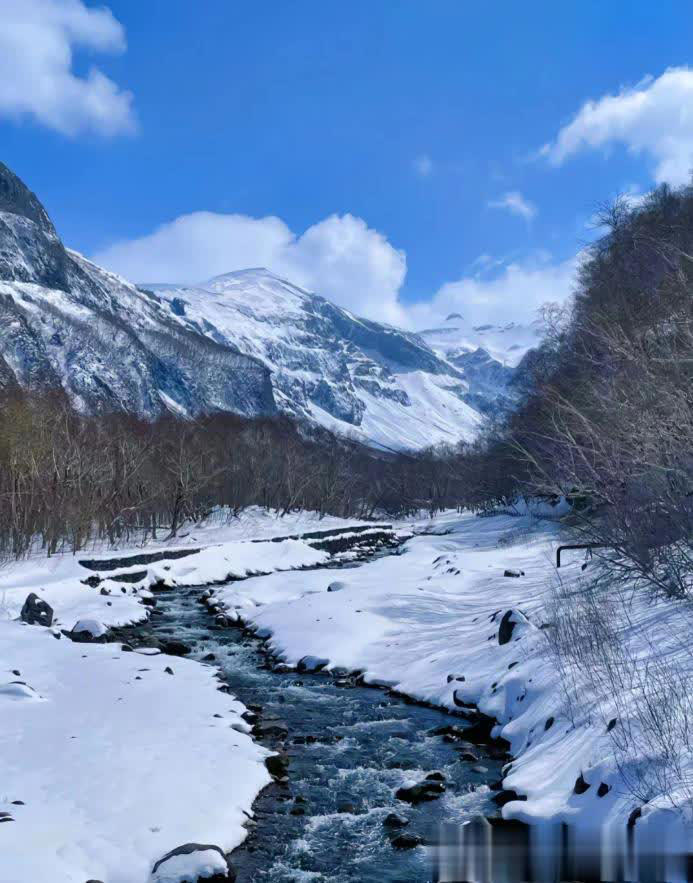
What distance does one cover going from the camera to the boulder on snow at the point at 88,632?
62.1 feet

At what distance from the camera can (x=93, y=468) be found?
39.2 metres

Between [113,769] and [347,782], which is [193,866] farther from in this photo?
[347,782]

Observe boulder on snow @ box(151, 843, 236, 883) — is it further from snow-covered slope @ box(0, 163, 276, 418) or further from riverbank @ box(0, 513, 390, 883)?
snow-covered slope @ box(0, 163, 276, 418)

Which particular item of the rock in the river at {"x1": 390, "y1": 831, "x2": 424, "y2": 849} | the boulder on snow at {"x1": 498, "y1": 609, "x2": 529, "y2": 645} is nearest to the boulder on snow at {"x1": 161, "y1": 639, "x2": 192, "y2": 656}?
the boulder on snow at {"x1": 498, "y1": 609, "x2": 529, "y2": 645}

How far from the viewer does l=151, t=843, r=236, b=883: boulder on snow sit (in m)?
6.97

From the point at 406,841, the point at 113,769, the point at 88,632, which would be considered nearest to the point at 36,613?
the point at 88,632

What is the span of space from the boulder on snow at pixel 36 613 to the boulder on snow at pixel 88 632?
4.12 ft

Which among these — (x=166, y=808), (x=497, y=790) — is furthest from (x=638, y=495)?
(x=166, y=808)

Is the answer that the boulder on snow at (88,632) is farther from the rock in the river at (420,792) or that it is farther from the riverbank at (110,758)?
the rock in the river at (420,792)

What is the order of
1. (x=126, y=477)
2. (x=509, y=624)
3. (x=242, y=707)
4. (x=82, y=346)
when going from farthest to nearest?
(x=82, y=346) → (x=126, y=477) → (x=509, y=624) → (x=242, y=707)

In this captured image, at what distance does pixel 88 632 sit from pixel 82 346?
123 m

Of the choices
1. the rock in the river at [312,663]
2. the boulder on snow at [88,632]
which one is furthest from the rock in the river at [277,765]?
the boulder on snow at [88,632]

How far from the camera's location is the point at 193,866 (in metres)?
7.17

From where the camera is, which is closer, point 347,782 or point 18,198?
point 347,782
